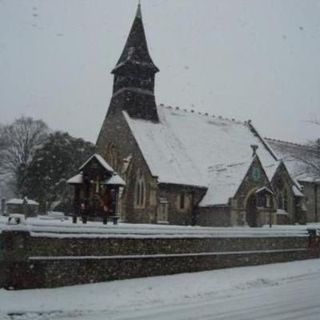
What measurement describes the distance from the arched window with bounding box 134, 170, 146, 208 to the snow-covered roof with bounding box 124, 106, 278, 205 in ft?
4.28

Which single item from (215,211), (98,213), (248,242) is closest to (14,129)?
(215,211)

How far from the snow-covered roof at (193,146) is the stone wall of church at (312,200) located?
17.6ft

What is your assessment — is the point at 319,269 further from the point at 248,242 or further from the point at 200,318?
the point at 200,318

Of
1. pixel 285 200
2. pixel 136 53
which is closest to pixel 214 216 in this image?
pixel 285 200

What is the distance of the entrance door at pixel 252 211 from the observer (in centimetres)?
3325

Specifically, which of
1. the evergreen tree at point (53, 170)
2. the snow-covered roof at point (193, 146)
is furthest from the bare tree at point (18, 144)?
the snow-covered roof at point (193, 146)

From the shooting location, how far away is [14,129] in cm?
6109

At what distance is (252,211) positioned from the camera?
1321 inches

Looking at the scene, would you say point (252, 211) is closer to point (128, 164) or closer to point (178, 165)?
point (178, 165)

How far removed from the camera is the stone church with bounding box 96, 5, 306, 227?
1270 inches

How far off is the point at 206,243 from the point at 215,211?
1510 centimetres

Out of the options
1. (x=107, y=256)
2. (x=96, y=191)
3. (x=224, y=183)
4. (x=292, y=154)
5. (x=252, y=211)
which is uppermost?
(x=292, y=154)

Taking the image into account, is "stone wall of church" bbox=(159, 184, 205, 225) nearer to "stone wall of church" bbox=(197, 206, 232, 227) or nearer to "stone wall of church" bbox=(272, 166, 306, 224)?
"stone wall of church" bbox=(197, 206, 232, 227)

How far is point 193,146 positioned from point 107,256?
22357 mm
